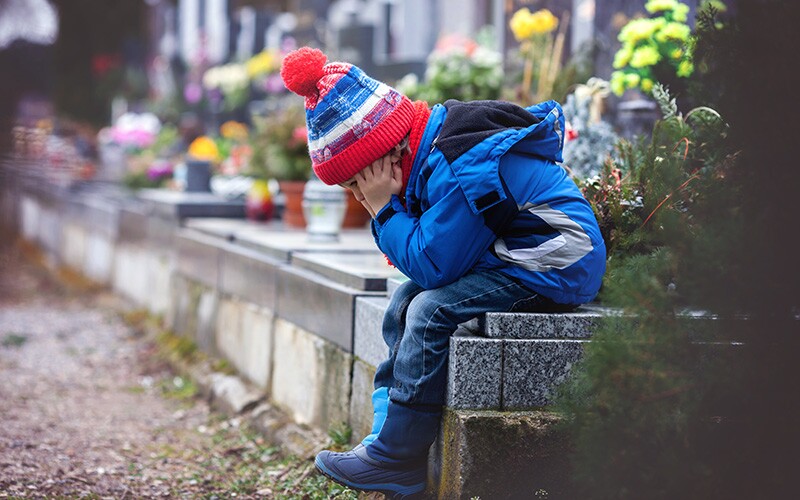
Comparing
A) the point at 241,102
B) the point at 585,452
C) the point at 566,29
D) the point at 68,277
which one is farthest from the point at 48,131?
the point at 585,452

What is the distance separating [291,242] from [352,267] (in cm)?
130

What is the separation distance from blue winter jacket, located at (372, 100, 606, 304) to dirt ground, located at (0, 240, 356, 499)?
3.57 feet

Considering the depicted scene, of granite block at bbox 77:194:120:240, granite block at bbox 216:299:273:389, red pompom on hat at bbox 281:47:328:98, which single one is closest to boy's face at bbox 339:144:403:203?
red pompom on hat at bbox 281:47:328:98

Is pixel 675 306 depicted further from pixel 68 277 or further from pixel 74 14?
pixel 74 14

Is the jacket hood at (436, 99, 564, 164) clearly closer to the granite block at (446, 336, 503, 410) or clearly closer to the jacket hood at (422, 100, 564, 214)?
the jacket hood at (422, 100, 564, 214)

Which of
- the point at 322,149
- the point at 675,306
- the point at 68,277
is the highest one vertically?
the point at 322,149

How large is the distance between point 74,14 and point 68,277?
48.3 ft

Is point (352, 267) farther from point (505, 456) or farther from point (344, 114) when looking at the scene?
point (505, 456)

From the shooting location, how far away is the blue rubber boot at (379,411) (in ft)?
11.4

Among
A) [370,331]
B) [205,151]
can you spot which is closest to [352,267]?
[370,331]

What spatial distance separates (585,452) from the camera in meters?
2.65

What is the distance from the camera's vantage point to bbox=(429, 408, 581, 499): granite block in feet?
10.9

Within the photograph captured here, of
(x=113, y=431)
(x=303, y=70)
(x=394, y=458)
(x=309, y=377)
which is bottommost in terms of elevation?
(x=113, y=431)

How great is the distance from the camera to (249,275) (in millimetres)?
5996
